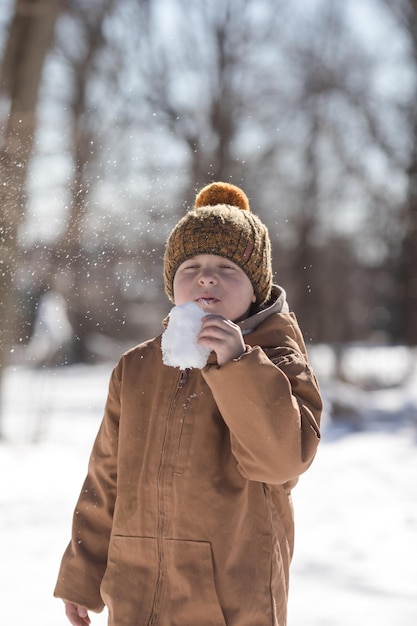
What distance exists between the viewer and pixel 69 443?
23.4ft

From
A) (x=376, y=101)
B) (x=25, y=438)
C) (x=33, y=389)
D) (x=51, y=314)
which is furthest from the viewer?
(x=376, y=101)

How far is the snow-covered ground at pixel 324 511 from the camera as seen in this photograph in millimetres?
3086

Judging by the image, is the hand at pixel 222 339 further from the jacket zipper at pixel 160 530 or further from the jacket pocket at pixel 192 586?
the jacket pocket at pixel 192 586

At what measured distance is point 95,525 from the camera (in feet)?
6.23

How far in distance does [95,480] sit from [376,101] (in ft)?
33.2

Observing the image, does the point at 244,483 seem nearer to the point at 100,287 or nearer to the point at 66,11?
the point at 100,287

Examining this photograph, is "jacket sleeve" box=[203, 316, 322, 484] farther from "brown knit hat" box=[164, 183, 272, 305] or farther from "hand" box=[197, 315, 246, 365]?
"brown knit hat" box=[164, 183, 272, 305]

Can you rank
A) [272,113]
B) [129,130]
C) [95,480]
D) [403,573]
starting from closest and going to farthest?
[95,480]
[403,573]
[129,130]
[272,113]

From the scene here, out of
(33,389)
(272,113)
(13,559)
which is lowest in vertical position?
(13,559)

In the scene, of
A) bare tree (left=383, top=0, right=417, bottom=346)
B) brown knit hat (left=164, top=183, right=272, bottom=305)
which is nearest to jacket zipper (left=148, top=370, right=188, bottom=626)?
brown knit hat (left=164, top=183, right=272, bottom=305)

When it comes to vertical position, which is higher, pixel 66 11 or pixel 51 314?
pixel 66 11

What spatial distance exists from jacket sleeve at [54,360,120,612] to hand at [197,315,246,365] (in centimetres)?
50

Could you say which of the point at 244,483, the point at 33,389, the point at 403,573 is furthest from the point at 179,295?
the point at 33,389

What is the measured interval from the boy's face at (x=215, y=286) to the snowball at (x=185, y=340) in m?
0.15
